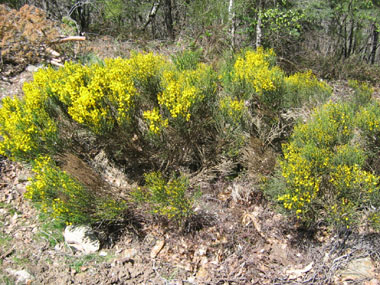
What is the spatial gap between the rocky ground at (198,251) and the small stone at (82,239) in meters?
0.07

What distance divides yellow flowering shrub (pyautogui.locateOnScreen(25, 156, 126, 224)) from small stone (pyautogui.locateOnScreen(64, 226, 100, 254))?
126mm

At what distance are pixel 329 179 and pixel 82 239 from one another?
10.4 ft

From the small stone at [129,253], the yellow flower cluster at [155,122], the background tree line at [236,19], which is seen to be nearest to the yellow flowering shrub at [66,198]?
the small stone at [129,253]

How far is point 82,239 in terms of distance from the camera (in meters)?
3.47

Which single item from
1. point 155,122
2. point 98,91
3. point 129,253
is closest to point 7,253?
point 129,253

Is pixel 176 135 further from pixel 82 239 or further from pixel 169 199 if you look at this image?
pixel 82 239

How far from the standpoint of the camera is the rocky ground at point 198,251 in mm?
3220

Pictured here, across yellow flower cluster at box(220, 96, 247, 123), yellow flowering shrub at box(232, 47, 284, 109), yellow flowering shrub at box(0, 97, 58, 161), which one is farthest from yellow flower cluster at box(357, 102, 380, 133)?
yellow flowering shrub at box(0, 97, 58, 161)

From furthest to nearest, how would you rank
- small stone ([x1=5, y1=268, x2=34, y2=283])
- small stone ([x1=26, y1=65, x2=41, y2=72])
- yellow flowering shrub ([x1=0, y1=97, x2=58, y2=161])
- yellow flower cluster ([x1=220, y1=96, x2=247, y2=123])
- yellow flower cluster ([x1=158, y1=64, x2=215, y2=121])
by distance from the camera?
small stone ([x1=26, y1=65, x2=41, y2=72]), yellow flower cluster ([x1=220, y1=96, x2=247, y2=123]), yellow flower cluster ([x1=158, y1=64, x2=215, y2=121]), yellow flowering shrub ([x1=0, y1=97, x2=58, y2=161]), small stone ([x1=5, y1=268, x2=34, y2=283])

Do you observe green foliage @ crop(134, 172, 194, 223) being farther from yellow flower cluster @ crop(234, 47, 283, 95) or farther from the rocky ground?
yellow flower cluster @ crop(234, 47, 283, 95)

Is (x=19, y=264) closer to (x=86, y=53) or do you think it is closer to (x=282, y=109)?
(x=282, y=109)

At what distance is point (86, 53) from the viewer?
6754 mm

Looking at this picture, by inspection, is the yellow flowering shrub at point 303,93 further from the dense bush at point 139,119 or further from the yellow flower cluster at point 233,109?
the yellow flower cluster at point 233,109

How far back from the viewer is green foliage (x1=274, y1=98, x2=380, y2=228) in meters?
3.20
